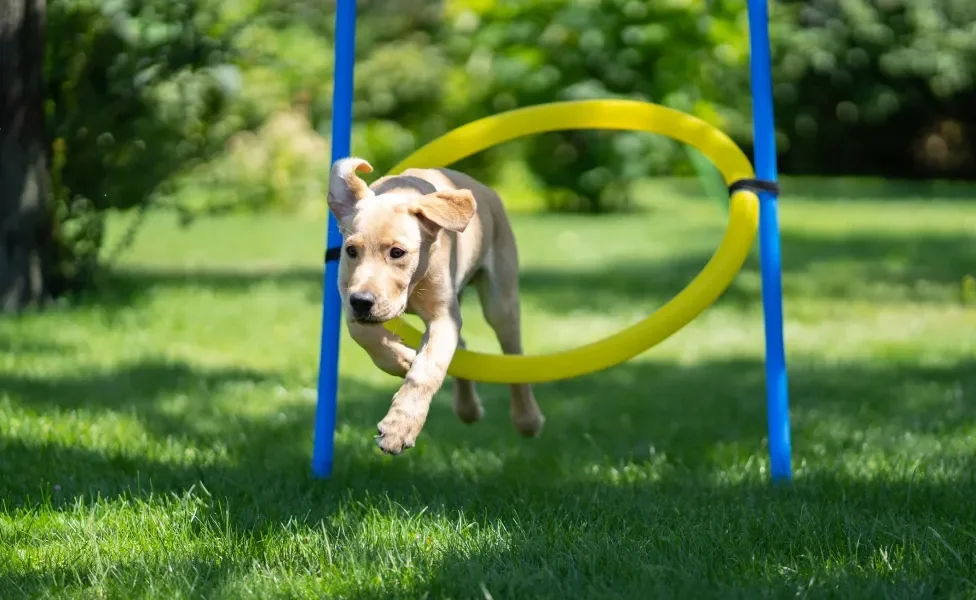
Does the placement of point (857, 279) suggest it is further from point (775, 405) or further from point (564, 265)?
point (775, 405)

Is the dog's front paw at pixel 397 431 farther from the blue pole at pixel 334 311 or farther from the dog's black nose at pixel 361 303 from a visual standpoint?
the blue pole at pixel 334 311

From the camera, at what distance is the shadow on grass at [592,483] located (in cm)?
296

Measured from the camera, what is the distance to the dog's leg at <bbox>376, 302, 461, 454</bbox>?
3.04 meters

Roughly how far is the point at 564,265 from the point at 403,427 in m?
8.86

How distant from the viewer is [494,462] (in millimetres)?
4551

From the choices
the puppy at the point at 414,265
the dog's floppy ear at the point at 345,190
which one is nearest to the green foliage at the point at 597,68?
the puppy at the point at 414,265

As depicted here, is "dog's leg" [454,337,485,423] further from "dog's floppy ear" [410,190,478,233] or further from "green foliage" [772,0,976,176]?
"green foliage" [772,0,976,176]

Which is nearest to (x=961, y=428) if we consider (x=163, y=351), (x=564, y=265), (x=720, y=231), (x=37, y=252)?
(x=163, y=351)

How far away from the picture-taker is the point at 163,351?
7031mm

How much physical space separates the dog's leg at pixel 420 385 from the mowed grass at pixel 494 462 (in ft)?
0.95

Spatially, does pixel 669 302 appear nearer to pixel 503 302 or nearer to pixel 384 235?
pixel 503 302

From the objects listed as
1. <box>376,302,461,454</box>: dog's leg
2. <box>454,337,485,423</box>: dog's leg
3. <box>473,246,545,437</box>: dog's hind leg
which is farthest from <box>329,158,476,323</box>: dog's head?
<box>454,337,485,423</box>: dog's leg

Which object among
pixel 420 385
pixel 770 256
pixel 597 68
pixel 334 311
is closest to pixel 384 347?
pixel 420 385

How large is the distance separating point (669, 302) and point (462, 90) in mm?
15253
